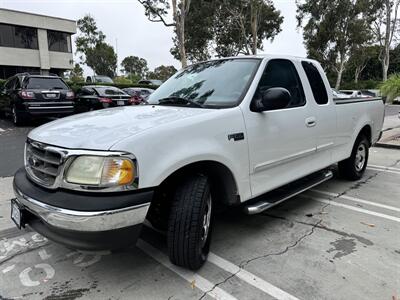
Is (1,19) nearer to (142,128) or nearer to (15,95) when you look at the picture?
(15,95)

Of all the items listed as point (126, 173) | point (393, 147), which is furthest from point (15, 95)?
point (393, 147)

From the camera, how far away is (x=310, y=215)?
416 centimetres

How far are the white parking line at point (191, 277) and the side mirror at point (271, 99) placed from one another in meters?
1.59

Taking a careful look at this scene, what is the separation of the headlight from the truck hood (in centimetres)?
9

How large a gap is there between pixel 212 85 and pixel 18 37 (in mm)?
36783

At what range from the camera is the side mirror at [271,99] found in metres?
3.17

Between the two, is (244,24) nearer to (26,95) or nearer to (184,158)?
(26,95)

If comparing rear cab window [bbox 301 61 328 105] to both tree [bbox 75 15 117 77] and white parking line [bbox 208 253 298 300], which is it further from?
tree [bbox 75 15 117 77]

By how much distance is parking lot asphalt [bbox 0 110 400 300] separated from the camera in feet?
8.75

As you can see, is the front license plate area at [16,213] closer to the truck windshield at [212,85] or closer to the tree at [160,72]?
the truck windshield at [212,85]

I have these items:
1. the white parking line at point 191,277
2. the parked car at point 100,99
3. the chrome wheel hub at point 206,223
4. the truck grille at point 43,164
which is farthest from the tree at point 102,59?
the chrome wheel hub at point 206,223

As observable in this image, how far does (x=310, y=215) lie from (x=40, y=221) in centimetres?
299

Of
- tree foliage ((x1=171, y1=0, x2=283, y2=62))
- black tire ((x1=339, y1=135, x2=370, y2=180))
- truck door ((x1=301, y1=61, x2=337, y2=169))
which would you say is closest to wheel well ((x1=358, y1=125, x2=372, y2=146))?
black tire ((x1=339, y1=135, x2=370, y2=180))

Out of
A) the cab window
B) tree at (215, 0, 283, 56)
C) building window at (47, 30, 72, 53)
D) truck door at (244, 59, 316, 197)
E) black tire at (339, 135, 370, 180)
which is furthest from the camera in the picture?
building window at (47, 30, 72, 53)
